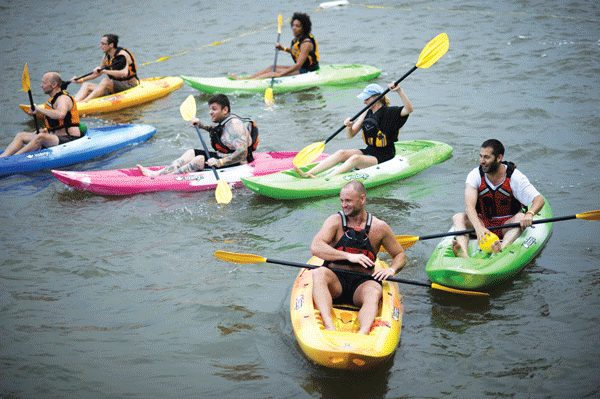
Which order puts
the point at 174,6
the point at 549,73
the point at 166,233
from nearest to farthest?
the point at 166,233 < the point at 549,73 < the point at 174,6

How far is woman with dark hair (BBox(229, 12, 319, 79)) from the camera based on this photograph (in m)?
9.64

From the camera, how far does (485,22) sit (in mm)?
13867

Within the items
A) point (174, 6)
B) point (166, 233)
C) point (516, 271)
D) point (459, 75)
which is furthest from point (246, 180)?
point (174, 6)

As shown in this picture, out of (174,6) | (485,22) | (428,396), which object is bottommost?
(428,396)

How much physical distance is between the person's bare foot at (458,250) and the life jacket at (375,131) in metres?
2.01

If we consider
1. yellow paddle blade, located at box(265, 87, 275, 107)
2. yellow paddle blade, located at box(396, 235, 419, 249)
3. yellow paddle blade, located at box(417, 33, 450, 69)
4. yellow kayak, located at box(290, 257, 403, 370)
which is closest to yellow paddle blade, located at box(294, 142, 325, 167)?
yellow paddle blade, located at box(417, 33, 450, 69)

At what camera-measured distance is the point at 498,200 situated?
4562 millimetres

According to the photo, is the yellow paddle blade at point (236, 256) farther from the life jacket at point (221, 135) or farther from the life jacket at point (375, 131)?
the life jacket at point (375, 131)

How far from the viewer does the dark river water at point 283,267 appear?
3.52 meters

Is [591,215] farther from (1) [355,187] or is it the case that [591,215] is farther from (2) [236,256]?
(2) [236,256]

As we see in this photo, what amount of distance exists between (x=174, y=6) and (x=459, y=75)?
479 inches

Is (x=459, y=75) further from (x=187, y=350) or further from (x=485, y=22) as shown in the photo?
(x=187, y=350)

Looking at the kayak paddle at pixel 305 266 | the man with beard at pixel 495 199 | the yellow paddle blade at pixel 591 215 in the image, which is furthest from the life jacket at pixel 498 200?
the kayak paddle at pixel 305 266

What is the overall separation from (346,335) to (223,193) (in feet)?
9.62
